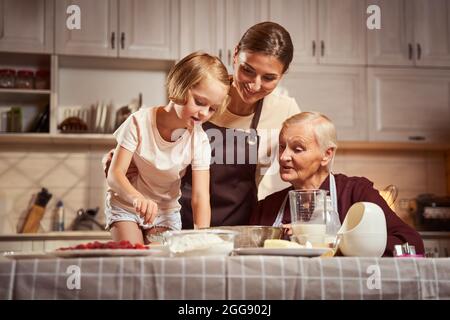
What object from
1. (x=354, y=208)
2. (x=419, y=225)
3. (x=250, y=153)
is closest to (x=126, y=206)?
(x=250, y=153)

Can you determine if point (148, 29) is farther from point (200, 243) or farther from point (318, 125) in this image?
point (200, 243)

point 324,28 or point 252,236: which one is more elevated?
point 324,28

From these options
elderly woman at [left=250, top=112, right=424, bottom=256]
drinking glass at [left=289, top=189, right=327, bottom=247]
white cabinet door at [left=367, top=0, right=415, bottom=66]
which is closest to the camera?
drinking glass at [left=289, top=189, right=327, bottom=247]

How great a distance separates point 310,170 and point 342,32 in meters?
1.79

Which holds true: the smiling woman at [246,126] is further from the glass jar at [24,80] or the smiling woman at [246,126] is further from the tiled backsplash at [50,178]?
→ the glass jar at [24,80]

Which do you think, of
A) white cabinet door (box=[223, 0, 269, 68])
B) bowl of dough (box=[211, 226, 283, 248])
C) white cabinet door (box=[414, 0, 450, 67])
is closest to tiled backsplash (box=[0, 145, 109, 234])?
white cabinet door (box=[223, 0, 269, 68])

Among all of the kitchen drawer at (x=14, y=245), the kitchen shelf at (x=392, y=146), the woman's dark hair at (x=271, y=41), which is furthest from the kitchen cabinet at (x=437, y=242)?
the kitchen drawer at (x=14, y=245)

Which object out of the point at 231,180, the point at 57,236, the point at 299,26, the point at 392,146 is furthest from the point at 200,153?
the point at 392,146

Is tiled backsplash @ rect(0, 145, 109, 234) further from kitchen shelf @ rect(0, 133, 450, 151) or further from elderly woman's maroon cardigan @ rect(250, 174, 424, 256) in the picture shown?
elderly woman's maroon cardigan @ rect(250, 174, 424, 256)

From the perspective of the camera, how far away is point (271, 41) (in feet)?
6.37

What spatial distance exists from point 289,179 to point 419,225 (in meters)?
1.79

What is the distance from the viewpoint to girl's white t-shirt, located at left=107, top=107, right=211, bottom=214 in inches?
71.7

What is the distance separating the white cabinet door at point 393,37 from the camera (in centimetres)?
340

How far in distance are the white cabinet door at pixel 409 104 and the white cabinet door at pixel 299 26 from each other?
1.12 ft
